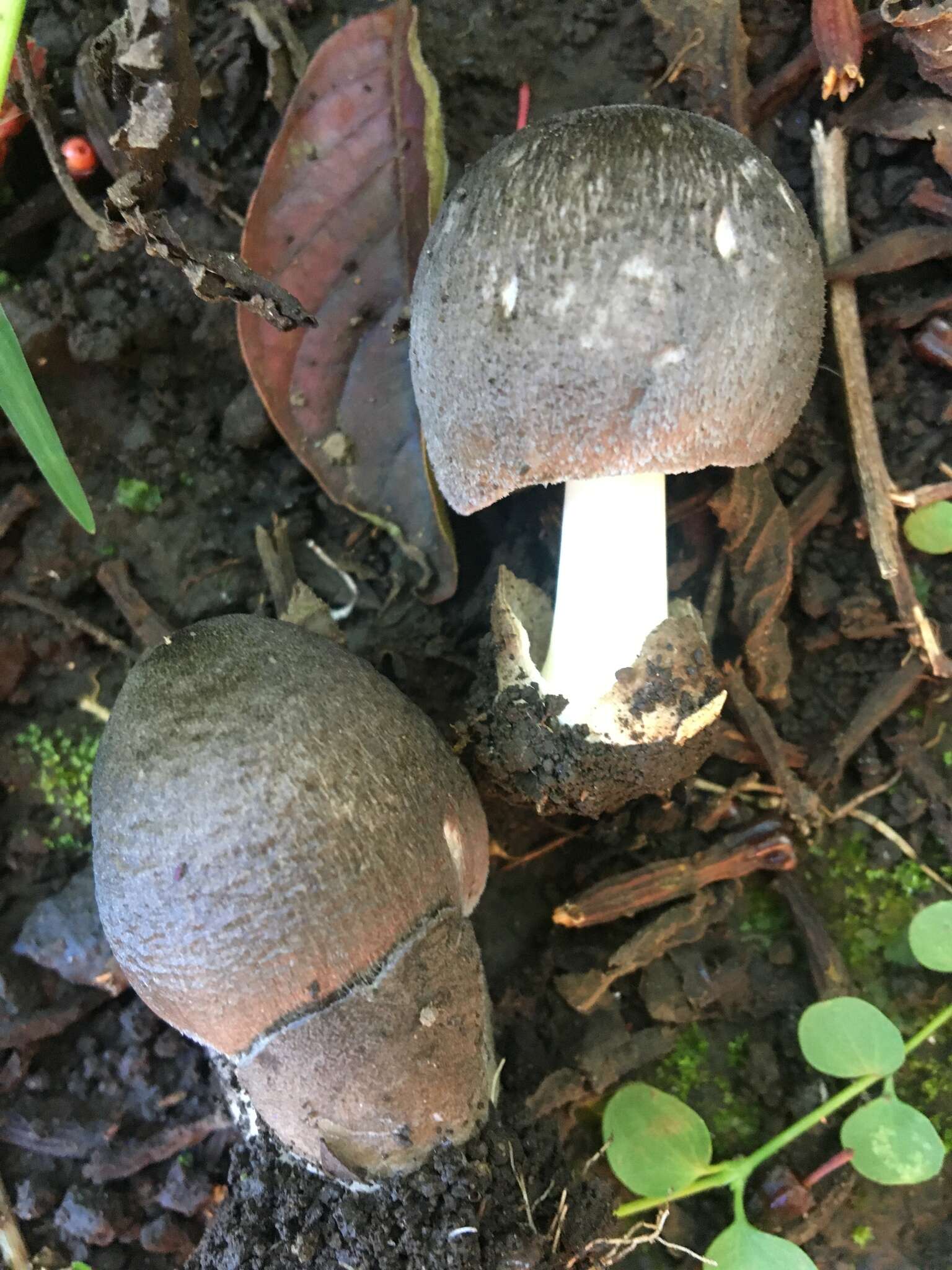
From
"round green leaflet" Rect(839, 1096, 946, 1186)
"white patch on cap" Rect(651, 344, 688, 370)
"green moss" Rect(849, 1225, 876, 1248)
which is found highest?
"white patch on cap" Rect(651, 344, 688, 370)

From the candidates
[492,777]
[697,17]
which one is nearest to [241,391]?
[492,777]

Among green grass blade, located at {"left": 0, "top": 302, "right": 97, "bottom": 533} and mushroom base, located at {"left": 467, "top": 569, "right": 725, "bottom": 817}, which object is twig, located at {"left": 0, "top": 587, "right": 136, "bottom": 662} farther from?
Result: mushroom base, located at {"left": 467, "top": 569, "right": 725, "bottom": 817}

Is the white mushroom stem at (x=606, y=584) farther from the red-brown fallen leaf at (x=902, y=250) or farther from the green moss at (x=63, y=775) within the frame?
the green moss at (x=63, y=775)

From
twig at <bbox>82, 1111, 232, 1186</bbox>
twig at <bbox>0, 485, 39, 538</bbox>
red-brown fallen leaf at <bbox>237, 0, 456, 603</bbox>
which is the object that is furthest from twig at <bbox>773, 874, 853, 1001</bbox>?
twig at <bbox>0, 485, 39, 538</bbox>

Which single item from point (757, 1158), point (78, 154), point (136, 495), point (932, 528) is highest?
point (78, 154)

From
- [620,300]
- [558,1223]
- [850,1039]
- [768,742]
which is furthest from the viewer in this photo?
[768,742]

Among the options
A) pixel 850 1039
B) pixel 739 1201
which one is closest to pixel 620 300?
pixel 850 1039

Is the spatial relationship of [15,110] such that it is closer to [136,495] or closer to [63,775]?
[136,495]

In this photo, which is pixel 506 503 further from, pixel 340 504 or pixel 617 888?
pixel 617 888

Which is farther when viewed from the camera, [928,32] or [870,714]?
[870,714]
